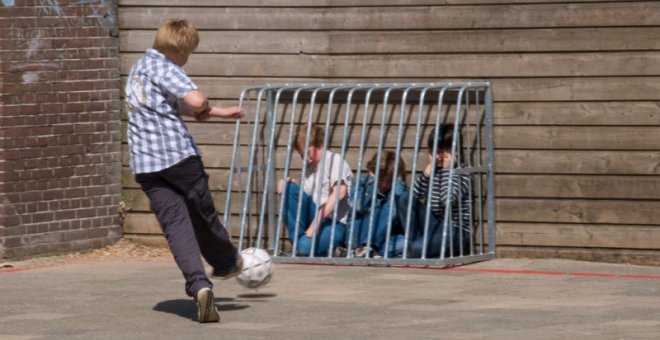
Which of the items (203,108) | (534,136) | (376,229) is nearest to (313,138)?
(376,229)

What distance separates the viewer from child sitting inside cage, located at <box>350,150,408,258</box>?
34.4 feet

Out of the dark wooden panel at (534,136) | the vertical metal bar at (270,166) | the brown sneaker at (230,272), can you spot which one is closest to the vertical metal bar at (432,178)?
the dark wooden panel at (534,136)

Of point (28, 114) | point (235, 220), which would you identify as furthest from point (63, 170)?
point (235, 220)

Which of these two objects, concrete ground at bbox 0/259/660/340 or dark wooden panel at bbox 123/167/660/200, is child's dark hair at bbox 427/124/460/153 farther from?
concrete ground at bbox 0/259/660/340

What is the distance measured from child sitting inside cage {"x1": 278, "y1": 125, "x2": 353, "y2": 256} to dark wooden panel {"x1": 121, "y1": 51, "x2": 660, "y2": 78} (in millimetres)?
528

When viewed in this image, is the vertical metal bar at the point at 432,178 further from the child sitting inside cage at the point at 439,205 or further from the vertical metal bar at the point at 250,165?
the vertical metal bar at the point at 250,165

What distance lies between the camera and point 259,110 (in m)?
11.1

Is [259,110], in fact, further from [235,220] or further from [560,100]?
[560,100]

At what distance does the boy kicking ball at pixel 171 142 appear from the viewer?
7.77 m

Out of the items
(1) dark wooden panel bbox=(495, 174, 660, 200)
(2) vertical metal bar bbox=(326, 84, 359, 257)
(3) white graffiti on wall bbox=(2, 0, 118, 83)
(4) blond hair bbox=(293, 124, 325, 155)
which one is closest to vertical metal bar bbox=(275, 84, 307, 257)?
(4) blond hair bbox=(293, 124, 325, 155)

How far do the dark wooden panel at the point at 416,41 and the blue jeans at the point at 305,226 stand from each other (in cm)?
113

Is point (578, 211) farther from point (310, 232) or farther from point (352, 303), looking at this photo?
point (352, 303)

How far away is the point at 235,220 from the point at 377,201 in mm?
1298

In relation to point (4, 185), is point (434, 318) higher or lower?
lower
